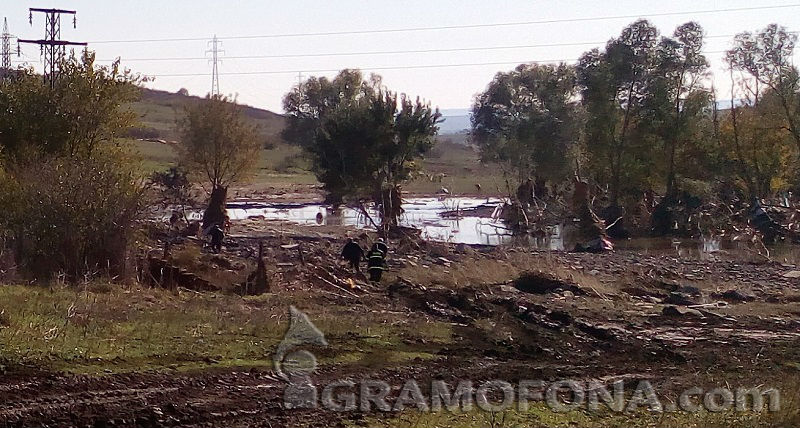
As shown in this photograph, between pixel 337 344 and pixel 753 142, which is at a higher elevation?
pixel 753 142

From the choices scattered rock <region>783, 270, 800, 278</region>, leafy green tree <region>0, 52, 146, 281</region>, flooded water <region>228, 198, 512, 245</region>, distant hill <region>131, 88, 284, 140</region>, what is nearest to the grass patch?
leafy green tree <region>0, 52, 146, 281</region>

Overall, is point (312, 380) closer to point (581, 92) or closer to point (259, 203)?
point (581, 92)

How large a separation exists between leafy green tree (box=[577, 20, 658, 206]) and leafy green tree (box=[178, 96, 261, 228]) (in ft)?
72.5

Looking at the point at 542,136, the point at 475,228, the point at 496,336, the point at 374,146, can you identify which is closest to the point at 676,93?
the point at 542,136

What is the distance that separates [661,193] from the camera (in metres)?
63.8

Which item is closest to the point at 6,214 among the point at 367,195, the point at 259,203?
the point at 367,195

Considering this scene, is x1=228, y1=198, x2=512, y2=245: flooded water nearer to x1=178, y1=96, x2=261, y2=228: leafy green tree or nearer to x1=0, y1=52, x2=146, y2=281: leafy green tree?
x1=178, y1=96, x2=261, y2=228: leafy green tree

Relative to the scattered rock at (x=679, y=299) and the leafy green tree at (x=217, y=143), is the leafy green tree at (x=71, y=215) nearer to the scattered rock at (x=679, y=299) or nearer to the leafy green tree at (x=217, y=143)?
the scattered rock at (x=679, y=299)

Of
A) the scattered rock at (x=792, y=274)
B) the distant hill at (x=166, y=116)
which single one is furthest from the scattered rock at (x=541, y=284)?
the distant hill at (x=166, y=116)

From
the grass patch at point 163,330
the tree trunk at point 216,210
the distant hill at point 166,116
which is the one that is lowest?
the grass patch at point 163,330

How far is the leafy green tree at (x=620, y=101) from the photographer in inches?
2306

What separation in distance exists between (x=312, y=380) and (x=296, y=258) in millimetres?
18964

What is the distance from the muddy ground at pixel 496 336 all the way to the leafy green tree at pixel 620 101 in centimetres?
2588

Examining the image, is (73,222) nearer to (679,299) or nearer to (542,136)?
(679,299)
